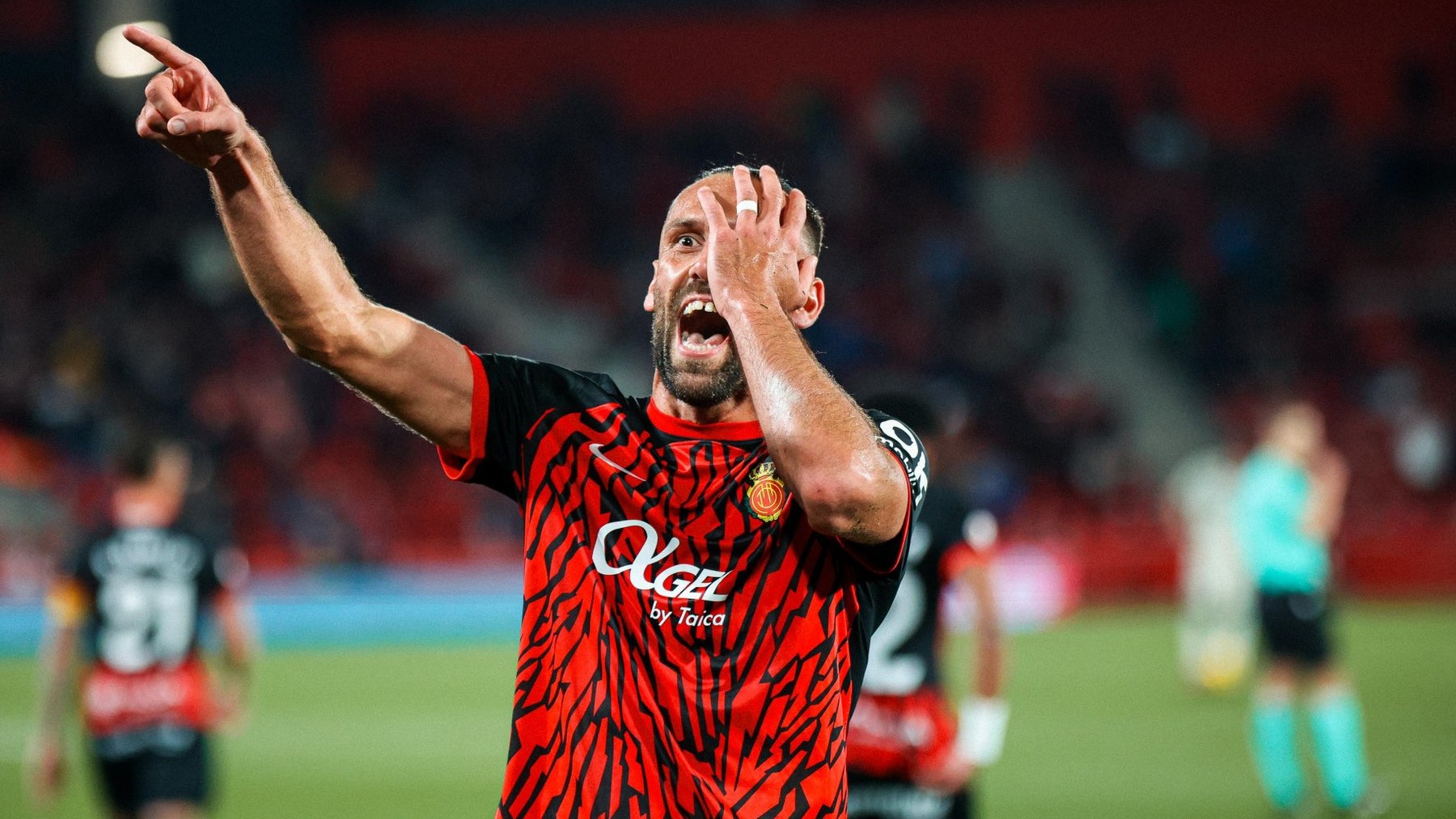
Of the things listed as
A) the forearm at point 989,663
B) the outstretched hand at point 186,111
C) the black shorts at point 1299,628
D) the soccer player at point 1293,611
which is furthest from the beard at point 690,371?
the black shorts at point 1299,628

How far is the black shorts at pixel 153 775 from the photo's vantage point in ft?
21.5

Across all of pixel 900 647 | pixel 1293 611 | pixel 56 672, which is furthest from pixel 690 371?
pixel 1293 611

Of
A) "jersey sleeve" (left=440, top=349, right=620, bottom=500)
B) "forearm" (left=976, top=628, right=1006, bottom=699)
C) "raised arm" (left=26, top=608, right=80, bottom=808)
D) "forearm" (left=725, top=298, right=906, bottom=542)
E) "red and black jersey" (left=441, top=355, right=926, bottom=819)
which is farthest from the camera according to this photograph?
"raised arm" (left=26, top=608, right=80, bottom=808)

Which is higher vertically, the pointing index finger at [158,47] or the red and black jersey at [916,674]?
the pointing index finger at [158,47]

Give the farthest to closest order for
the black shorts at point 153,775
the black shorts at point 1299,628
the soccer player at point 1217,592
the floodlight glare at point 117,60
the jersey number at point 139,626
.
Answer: the floodlight glare at point 117,60 → the soccer player at point 1217,592 → the black shorts at point 1299,628 → the jersey number at point 139,626 → the black shorts at point 153,775

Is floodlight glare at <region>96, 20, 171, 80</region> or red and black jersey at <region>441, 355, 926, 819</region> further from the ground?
floodlight glare at <region>96, 20, 171, 80</region>

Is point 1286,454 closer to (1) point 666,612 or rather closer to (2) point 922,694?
(2) point 922,694

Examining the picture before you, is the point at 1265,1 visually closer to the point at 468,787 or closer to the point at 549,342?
the point at 549,342

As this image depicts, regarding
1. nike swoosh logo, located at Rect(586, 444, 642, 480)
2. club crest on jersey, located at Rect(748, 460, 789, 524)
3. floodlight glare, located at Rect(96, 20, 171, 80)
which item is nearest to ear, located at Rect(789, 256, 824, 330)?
club crest on jersey, located at Rect(748, 460, 789, 524)

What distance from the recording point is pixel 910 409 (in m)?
5.84

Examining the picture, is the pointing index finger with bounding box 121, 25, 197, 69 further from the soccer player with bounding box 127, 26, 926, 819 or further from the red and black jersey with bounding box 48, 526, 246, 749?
the red and black jersey with bounding box 48, 526, 246, 749

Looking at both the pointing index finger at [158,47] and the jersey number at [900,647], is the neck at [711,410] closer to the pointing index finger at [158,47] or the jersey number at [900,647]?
the pointing index finger at [158,47]

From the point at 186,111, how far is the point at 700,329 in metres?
0.93

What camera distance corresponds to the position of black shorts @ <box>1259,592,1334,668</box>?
9461 millimetres
